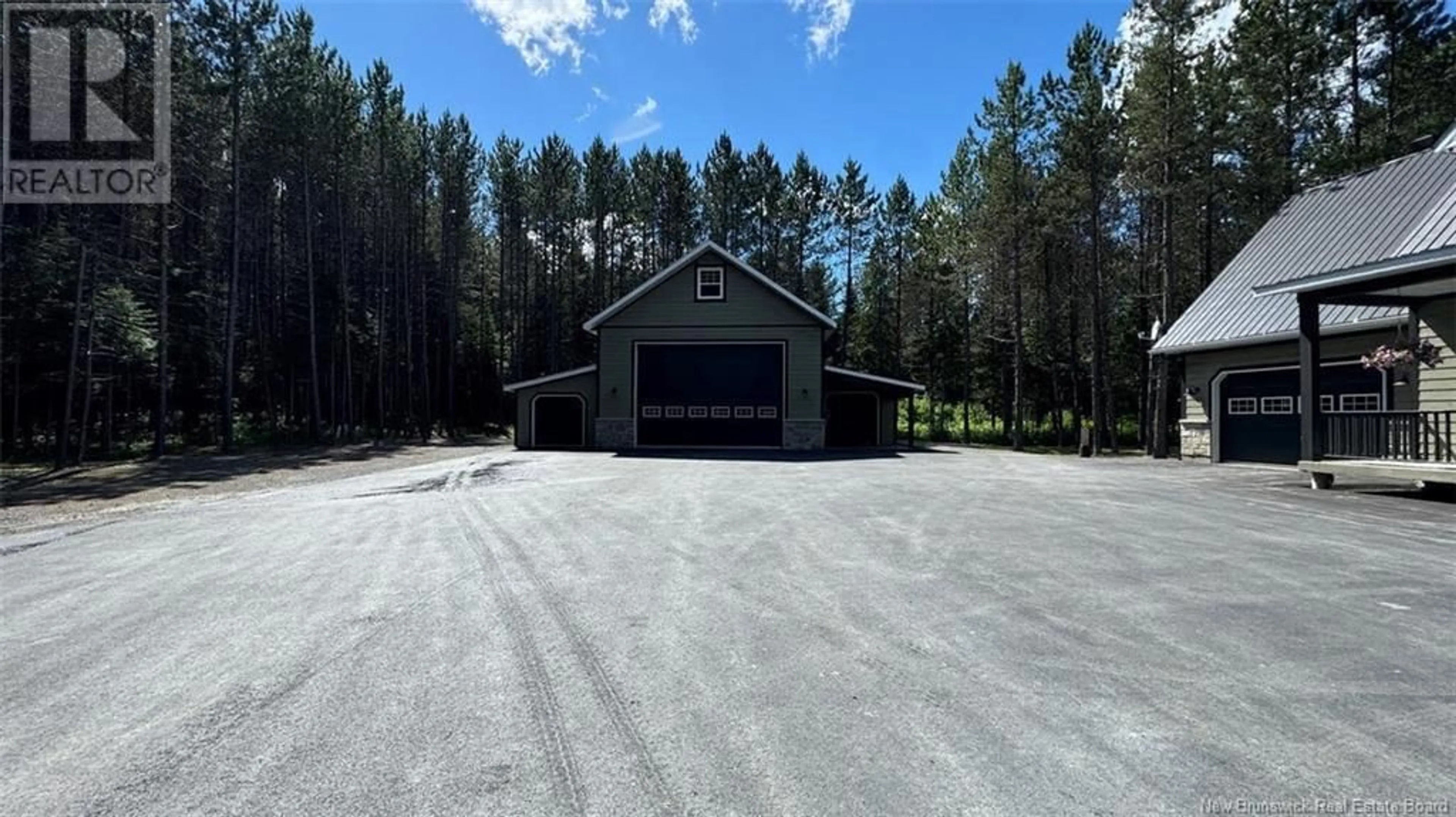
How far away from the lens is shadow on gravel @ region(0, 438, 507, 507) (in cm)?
1362

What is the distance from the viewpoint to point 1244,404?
17.5 m

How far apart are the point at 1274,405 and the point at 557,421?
69.2ft

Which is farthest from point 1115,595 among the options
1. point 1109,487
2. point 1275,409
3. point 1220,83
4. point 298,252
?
point 298,252

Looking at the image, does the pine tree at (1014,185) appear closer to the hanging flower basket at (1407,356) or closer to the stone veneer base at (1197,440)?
the stone veneer base at (1197,440)

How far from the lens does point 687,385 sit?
25375 millimetres

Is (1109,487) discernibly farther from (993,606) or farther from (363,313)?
(363,313)

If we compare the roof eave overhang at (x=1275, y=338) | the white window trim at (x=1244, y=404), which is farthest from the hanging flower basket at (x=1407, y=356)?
the white window trim at (x=1244, y=404)

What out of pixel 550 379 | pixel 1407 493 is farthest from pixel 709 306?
pixel 1407 493

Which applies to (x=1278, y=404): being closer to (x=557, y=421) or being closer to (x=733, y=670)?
(x=733, y=670)

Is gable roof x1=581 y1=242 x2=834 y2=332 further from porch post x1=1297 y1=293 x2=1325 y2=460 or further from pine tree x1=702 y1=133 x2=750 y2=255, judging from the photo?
pine tree x1=702 y1=133 x2=750 y2=255

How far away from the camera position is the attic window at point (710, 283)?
25.5 metres

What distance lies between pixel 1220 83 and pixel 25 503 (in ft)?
103

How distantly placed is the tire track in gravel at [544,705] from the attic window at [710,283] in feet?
66.0

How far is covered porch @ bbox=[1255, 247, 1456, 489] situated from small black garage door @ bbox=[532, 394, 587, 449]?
20261 mm
